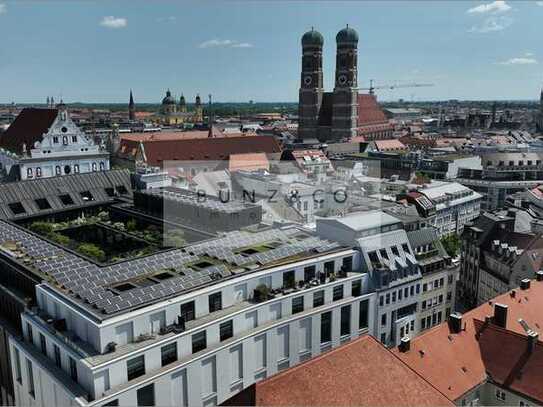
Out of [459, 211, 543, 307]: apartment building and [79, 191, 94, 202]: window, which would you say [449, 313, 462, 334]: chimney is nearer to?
[459, 211, 543, 307]: apartment building

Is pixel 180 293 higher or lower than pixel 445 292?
higher

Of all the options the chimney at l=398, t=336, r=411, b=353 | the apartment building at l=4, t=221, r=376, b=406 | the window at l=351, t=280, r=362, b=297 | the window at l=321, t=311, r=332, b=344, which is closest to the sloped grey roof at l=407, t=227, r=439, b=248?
the apartment building at l=4, t=221, r=376, b=406

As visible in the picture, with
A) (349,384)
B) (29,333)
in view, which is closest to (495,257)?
(349,384)

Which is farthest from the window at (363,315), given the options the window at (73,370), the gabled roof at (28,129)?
the gabled roof at (28,129)

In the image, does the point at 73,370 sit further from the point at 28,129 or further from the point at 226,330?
the point at 28,129

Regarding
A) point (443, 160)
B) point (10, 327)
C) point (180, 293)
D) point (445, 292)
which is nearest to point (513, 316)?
point (445, 292)

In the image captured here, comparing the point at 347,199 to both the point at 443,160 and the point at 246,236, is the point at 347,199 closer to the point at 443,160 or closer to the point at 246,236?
the point at 246,236
